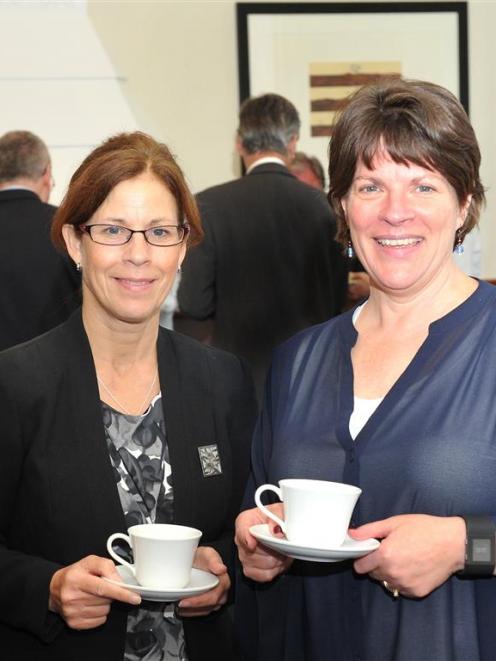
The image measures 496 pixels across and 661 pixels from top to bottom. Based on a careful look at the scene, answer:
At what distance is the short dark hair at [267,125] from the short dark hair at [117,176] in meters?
2.31

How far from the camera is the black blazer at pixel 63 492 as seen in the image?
1908 millimetres

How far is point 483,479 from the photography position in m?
1.61

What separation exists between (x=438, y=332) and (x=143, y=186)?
0.59m

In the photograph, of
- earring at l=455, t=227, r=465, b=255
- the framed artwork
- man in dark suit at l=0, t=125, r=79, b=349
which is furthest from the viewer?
the framed artwork

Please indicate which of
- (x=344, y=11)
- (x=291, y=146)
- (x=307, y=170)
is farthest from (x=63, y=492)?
(x=344, y=11)

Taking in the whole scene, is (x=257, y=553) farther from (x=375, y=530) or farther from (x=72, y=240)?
(x=72, y=240)

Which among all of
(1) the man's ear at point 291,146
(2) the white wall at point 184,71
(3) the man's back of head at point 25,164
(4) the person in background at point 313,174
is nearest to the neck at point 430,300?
(3) the man's back of head at point 25,164

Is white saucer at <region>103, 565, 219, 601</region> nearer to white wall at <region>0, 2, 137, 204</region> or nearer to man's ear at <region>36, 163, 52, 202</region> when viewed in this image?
man's ear at <region>36, 163, 52, 202</region>

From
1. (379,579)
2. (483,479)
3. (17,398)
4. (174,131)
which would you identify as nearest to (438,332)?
(483,479)

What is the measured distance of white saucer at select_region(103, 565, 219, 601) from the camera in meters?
1.66

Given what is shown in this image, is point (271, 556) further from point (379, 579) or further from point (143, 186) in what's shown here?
point (143, 186)

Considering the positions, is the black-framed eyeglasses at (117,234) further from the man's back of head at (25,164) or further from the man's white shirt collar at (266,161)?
the man's white shirt collar at (266,161)

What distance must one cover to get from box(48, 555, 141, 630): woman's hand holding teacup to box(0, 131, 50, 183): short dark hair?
2523 millimetres

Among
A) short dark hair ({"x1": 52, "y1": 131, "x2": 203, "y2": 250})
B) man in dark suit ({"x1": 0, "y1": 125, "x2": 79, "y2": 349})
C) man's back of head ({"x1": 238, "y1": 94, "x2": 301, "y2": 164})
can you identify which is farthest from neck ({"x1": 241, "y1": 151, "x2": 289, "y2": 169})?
short dark hair ({"x1": 52, "y1": 131, "x2": 203, "y2": 250})
